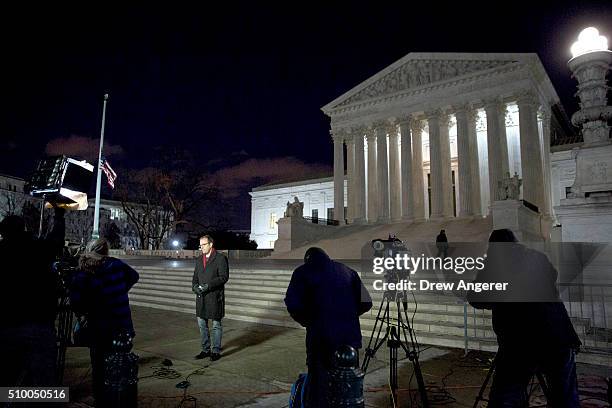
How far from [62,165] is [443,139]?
3136 cm

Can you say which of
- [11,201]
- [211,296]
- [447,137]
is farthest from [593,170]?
[11,201]

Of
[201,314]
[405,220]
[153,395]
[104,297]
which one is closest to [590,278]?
[201,314]

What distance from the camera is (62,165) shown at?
5.03 m

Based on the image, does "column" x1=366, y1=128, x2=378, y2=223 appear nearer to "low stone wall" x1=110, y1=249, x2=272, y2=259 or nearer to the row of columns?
the row of columns

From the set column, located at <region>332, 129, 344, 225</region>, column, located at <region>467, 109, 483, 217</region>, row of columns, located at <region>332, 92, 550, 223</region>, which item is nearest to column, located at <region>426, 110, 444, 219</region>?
row of columns, located at <region>332, 92, 550, 223</region>

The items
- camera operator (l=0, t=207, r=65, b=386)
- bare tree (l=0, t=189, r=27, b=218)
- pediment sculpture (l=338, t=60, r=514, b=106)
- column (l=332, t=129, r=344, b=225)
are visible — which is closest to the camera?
camera operator (l=0, t=207, r=65, b=386)

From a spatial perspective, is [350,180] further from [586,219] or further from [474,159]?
[586,219]

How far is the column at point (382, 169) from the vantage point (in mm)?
34003

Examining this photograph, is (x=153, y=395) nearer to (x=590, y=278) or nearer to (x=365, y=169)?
(x=590, y=278)

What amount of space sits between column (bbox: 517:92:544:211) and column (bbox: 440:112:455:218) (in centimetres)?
Result: 532

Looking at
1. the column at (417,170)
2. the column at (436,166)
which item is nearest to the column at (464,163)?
the column at (436,166)

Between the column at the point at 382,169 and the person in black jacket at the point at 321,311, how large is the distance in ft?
99.7

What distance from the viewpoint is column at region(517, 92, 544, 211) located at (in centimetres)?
2717

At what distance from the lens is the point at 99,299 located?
4.26 m
